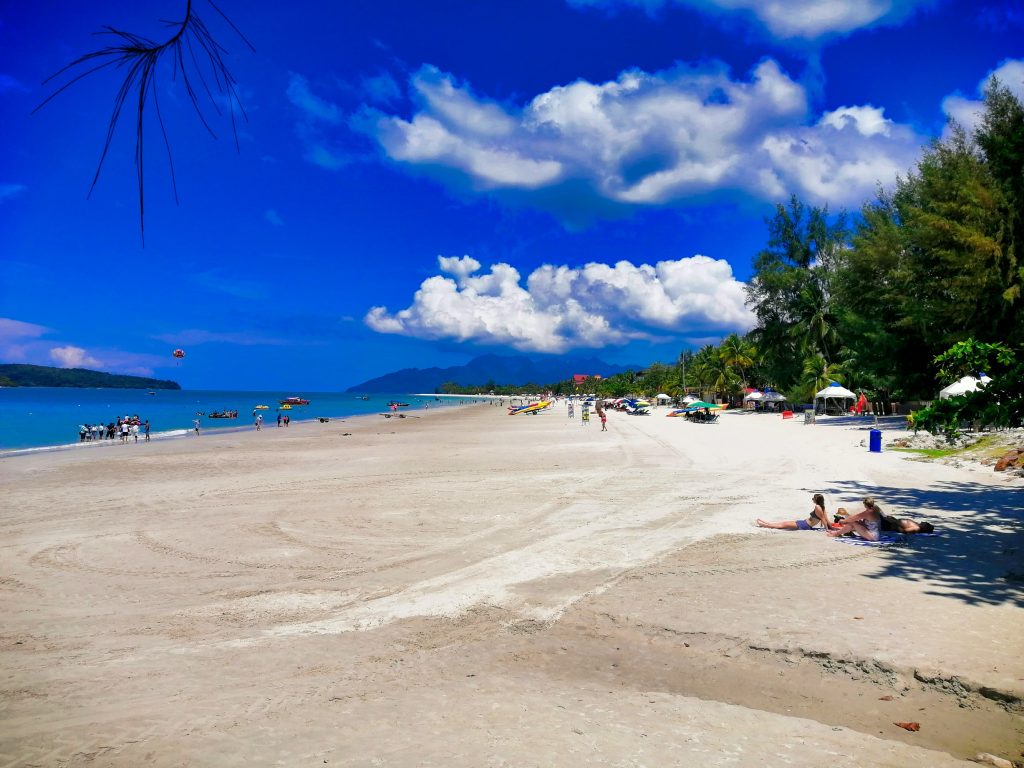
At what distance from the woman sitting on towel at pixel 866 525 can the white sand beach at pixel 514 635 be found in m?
0.46

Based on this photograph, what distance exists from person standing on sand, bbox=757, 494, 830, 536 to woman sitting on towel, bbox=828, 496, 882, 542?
393 millimetres

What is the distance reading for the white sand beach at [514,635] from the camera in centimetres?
405

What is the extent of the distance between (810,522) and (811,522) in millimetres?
15

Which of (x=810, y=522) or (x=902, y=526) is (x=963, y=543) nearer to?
(x=902, y=526)

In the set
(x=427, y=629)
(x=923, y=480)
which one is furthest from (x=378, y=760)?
(x=923, y=480)

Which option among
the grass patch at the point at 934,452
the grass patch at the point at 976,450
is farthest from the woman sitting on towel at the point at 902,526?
the grass patch at the point at 934,452

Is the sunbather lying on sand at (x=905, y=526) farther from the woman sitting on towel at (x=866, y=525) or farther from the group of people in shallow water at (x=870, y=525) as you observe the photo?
the woman sitting on towel at (x=866, y=525)

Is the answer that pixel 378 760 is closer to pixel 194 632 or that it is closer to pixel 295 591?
pixel 194 632

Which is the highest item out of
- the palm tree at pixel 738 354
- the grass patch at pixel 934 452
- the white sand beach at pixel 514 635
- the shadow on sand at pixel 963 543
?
the palm tree at pixel 738 354

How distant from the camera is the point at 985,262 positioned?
24.6 meters

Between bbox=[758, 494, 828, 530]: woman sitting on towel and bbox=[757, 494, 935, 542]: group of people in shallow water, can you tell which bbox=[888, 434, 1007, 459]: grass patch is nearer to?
bbox=[757, 494, 935, 542]: group of people in shallow water

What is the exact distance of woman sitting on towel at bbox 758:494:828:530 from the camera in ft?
32.0

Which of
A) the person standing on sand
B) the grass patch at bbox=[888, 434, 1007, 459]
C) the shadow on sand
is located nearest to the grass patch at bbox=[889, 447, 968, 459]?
the grass patch at bbox=[888, 434, 1007, 459]

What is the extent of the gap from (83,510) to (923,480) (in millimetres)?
20396
